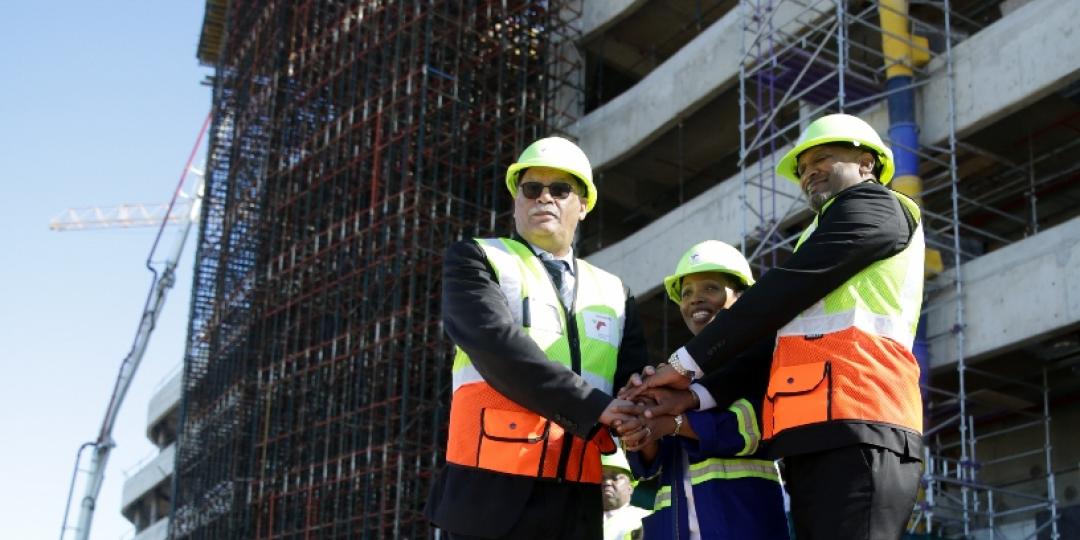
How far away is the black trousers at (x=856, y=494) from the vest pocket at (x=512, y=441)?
2.94ft

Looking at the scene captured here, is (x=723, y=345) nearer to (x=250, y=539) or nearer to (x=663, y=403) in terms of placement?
(x=663, y=403)

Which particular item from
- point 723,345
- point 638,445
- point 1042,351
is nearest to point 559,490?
point 638,445

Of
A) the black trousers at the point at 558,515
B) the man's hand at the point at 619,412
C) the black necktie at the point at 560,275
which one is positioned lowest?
the black trousers at the point at 558,515

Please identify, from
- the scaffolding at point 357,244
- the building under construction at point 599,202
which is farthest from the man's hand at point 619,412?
the scaffolding at point 357,244

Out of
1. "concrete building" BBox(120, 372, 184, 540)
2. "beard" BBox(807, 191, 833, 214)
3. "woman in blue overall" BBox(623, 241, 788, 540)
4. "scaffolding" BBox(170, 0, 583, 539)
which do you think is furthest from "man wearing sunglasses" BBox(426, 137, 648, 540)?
"concrete building" BBox(120, 372, 184, 540)

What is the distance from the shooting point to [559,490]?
4.47 m

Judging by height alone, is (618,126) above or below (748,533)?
above

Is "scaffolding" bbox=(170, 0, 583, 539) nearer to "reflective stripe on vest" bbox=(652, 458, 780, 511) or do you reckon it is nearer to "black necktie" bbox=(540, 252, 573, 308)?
"reflective stripe on vest" bbox=(652, 458, 780, 511)

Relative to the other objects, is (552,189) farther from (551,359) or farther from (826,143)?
(826,143)

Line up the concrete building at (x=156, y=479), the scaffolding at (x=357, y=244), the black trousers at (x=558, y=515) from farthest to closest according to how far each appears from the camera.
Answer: the concrete building at (x=156, y=479) → the scaffolding at (x=357, y=244) → the black trousers at (x=558, y=515)

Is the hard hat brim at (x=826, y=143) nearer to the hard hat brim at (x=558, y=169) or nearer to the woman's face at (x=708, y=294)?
the hard hat brim at (x=558, y=169)

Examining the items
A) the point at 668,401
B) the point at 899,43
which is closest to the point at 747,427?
the point at 668,401

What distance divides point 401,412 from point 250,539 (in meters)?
5.72

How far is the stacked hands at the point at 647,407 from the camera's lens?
444cm
